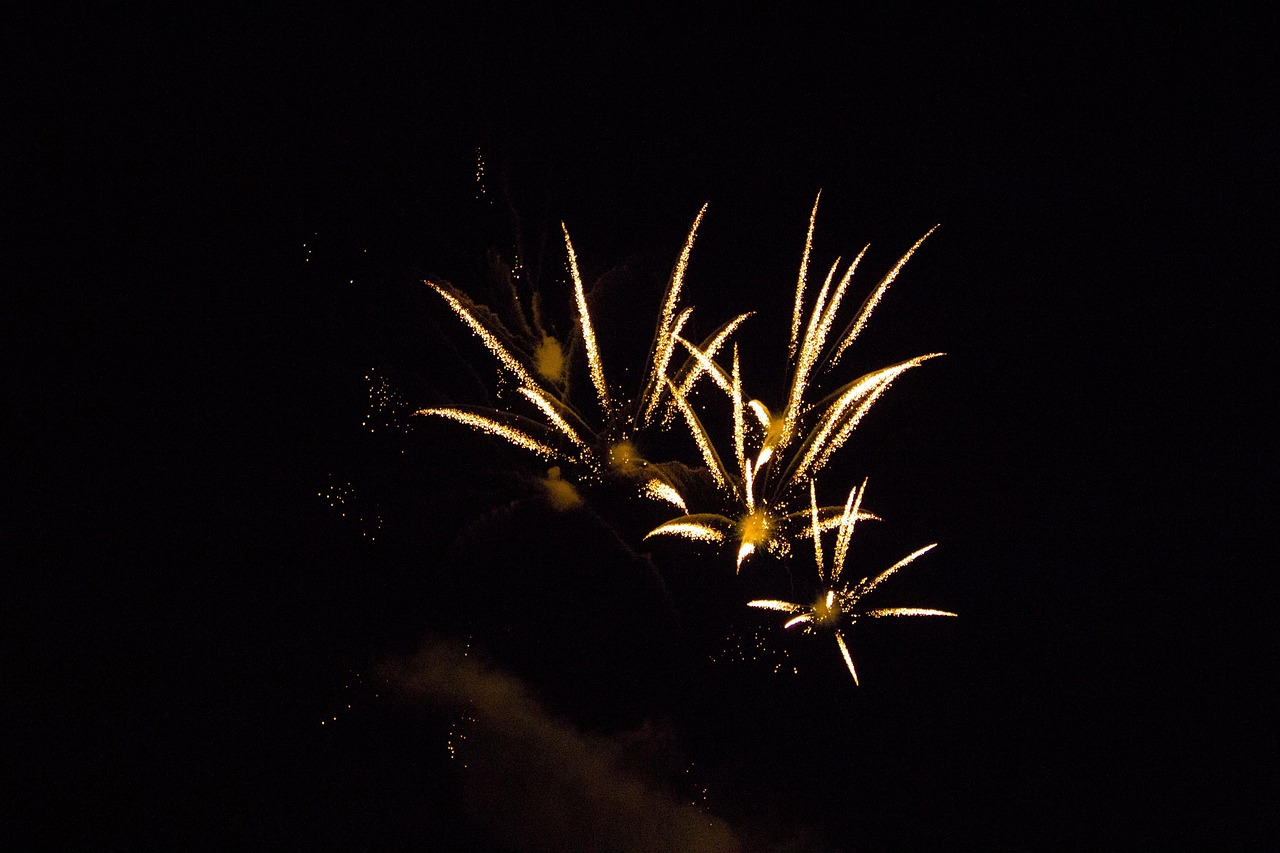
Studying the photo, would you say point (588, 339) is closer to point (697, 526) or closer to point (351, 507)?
point (697, 526)

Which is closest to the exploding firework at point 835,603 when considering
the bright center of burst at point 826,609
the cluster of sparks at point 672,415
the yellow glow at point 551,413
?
the bright center of burst at point 826,609

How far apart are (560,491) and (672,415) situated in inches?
40.9

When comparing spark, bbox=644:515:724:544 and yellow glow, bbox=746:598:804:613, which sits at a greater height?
spark, bbox=644:515:724:544

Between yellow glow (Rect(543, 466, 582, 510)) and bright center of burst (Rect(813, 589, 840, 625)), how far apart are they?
203 cm

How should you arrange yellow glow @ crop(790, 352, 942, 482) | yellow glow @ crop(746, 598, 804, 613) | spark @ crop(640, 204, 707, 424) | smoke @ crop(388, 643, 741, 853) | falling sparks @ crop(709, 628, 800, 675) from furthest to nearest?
smoke @ crop(388, 643, 741, 853) → falling sparks @ crop(709, 628, 800, 675) → yellow glow @ crop(746, 598, 804, 613) → yellow glow @ crop(790, 352, 942, 482) → spark @ crop(640, 204, 707, 424)

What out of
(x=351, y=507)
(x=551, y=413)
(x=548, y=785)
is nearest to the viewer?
(x=551, y=413)

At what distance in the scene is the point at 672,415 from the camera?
585 centimetres

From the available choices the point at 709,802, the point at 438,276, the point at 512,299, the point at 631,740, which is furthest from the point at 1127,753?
the point at 438,276

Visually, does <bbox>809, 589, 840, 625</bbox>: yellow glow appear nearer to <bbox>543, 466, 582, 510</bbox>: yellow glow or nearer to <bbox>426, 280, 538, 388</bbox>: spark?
<bbox>543, 466, 582, 510</bbox>: yellow glow

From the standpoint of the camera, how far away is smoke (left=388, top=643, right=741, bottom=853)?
6.98 meters

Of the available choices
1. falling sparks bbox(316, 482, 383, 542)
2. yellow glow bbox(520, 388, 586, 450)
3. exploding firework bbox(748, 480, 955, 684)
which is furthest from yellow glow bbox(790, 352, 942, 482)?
falling sparks bbox(316, 482, 383, 542)

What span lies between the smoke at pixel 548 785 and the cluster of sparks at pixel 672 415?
2535 mm

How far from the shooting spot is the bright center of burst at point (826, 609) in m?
6.04

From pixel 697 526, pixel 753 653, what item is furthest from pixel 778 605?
pixel 753 653
